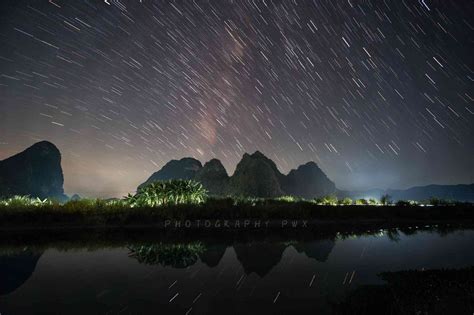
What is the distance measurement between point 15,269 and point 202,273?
7.45 m

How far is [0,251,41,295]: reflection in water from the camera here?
407 inches

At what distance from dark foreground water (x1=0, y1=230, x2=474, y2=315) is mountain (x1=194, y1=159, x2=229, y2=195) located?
158 metres

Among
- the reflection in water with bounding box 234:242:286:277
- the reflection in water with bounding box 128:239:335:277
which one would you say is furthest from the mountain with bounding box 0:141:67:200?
the reflection in water with bounding box 234:242:286:277

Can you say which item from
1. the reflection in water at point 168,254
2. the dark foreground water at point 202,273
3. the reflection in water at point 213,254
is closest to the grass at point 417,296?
the dark foreground water at point 202,273

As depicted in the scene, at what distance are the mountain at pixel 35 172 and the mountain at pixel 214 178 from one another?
2978 inches

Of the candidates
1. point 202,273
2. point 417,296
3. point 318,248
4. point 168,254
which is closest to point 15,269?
point 168,254

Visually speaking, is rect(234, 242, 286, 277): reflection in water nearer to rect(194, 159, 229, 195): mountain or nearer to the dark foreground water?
the dark foreground water

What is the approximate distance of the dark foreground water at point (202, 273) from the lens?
8781mm

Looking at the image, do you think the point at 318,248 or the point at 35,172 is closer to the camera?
the point at 318,248

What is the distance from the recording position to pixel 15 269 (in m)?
12.5

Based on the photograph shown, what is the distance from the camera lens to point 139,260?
1480cm

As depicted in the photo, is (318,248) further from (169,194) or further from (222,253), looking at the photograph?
(169,194)

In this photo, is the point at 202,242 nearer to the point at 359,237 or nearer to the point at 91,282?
the point at 91,282

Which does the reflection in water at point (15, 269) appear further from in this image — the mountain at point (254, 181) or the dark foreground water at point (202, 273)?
the mountain at point (254, 181)
